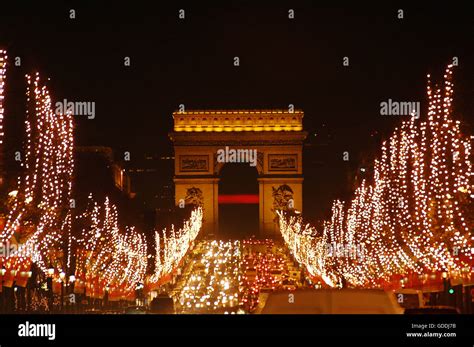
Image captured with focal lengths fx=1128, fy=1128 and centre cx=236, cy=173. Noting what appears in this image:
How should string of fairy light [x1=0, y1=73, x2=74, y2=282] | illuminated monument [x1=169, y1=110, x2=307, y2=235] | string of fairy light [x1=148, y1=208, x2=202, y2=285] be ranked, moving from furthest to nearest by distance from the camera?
illuminated monument [x1=169, y1=110, x2=307, y2=235]
string of fairy light [x1=148, y1=208, x2=202, y2=285]
string of fairy light [x1=0, y1=73, x2=74, y2=282]

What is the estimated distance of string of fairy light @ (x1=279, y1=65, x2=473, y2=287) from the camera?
2892cm

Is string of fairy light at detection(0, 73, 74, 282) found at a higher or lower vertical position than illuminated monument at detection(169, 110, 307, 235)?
lower

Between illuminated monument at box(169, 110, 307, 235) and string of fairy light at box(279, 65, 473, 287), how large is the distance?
2278 inches

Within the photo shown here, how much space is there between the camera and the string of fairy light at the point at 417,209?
94.9 feet

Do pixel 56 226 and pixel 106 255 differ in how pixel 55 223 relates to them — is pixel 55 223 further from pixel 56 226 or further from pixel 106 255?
pixel 106 255

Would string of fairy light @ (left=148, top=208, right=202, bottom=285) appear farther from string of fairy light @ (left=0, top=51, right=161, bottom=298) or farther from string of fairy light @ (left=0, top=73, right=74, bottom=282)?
string of fairy light @ (left=0, top=73, right=74, bottom=282)

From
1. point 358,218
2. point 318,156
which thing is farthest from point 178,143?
point 358,218

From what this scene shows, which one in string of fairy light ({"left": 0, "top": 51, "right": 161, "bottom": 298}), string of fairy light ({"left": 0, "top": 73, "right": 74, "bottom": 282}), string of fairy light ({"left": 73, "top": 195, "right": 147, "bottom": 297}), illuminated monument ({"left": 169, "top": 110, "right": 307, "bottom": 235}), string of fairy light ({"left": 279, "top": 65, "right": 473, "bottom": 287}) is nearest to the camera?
string of fairy light ({"left": 0, "top": 73, "right": 74, "bottom": 282})

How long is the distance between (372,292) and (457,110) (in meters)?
18.4

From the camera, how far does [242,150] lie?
12225 cm

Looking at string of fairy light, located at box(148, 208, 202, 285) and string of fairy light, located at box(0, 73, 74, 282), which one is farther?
string of fairy light, located at box(148, 208, 202, 285)

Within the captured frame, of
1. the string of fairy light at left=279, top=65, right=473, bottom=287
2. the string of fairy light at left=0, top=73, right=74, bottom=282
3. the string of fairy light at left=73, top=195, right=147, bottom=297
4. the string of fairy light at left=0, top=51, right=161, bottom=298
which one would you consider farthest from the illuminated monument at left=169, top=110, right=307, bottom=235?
the string of fairy light at left=0, top=73, right=74, bottom=282

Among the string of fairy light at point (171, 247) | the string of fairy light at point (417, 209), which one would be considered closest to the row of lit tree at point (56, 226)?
the string of fairy light at point (171, 247)
